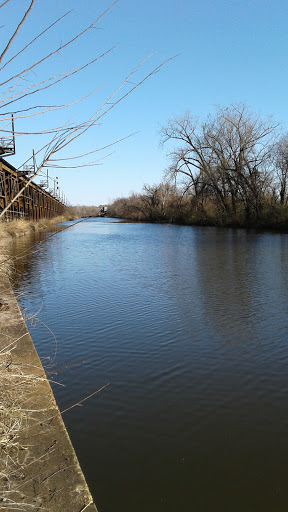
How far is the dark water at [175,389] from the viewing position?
3059mm

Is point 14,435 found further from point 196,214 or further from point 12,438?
point 196,214

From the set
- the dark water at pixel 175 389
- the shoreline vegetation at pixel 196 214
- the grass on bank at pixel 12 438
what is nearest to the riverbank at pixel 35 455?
the grass on bank at pixel 12 438

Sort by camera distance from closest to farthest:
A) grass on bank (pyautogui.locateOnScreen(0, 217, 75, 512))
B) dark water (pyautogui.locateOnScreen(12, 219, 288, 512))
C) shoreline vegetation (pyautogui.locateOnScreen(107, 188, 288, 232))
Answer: grass on bank (pyautogui.locateOnScreen(0, 217, 75, 512)) < dark water (pyautogui.locateOnScreen(12, 219, 288, 512)) < shoreline vegetation (pyautogui.locateOnScreen(107, 188, 288, 232))

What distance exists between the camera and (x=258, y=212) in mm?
33688

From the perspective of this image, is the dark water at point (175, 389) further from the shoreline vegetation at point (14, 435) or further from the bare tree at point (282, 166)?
the bare tree at point (282, 166)

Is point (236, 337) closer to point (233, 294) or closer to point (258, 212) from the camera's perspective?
point (233, 294)

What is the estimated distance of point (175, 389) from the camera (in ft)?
A: 15.0

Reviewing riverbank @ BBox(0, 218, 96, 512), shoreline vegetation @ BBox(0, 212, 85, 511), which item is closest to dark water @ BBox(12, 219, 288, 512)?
riverbank @ BBox(0, 218, 96, 512)

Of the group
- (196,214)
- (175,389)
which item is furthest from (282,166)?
(175,389)

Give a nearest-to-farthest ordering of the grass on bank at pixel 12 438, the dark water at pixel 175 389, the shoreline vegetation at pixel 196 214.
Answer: the grass on bank at pixel 12 438, the dark water at pixel 175 389, the shoreline vegetation at pixel 196 214

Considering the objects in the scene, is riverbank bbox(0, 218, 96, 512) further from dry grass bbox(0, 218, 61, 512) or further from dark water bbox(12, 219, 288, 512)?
dark water bbox(12, 219, 288, 512)

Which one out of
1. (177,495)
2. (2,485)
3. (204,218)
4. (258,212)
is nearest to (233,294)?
(177,495)

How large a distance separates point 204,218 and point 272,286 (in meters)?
33.6

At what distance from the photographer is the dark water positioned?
10.0 ft
